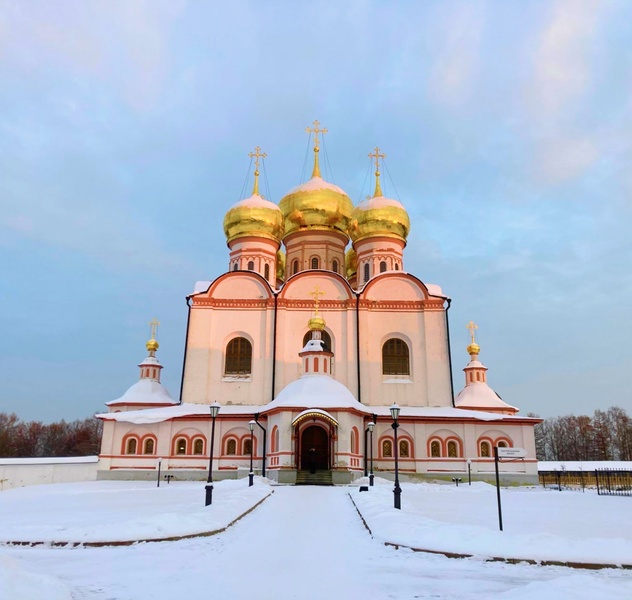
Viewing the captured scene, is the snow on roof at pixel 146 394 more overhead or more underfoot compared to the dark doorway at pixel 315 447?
more overhead

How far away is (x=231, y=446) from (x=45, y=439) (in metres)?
51.8

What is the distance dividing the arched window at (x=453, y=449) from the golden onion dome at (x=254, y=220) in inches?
630

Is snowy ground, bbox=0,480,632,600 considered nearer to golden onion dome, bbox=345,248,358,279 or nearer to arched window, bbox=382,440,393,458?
arched window, bbox=382,440,393,458

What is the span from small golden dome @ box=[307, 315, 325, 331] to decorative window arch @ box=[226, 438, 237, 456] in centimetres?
664

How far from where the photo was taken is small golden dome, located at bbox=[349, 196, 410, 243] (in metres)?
34.6

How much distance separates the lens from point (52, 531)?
8.90 meters

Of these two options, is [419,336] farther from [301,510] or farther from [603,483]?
[301,510]

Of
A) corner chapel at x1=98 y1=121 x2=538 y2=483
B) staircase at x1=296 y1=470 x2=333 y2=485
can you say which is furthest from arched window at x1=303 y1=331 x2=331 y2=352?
staircase at x1=296 y1=470 x2=333 y2=485

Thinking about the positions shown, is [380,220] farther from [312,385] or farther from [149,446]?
[149,446]

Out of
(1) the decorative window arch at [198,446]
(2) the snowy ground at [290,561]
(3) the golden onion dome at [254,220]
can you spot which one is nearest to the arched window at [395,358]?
(1) the decorative window arch at [198,446]

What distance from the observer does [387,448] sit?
90.6ft

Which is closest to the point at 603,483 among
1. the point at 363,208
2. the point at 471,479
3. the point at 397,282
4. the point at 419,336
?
the point at 471,479

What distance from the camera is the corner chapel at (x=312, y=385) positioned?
25.5 m

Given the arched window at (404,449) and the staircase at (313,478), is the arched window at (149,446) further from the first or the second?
the arched window at (404,449)
